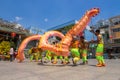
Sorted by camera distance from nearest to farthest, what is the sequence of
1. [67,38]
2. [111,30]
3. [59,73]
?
[59,73] < [67,38] < [111,30]

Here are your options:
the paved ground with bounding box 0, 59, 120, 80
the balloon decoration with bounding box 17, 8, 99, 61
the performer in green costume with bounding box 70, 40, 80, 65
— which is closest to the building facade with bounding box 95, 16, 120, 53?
the balloon decoration with bounding box 17, 8, 99, 61

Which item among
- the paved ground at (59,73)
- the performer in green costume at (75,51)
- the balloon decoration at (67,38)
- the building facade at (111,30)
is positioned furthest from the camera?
the building facade at (111,30)

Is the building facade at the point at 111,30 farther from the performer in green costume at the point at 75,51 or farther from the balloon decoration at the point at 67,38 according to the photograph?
the performer in green costume at the point at 75,51

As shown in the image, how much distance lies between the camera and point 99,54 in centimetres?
1027

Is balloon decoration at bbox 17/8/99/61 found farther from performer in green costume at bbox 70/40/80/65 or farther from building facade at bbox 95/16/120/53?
building facade at bbox 95/16/120/53

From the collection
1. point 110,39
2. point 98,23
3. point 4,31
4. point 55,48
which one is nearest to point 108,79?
point 55,48

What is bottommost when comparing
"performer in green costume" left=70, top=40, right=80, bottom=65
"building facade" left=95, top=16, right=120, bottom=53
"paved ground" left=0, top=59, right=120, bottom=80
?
"paved ground" left=0, top=59, right=120, bottom=80

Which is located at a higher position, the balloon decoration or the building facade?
the building facade

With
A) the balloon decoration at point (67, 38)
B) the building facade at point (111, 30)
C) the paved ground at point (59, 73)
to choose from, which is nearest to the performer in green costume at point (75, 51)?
the balloon decoration at point (67, 38)

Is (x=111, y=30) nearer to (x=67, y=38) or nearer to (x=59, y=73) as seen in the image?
(x=67, y=38)

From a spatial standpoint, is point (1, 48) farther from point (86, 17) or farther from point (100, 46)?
point (100, 46)

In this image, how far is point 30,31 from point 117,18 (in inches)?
711

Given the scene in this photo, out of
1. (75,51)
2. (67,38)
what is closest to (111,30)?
(67,38)

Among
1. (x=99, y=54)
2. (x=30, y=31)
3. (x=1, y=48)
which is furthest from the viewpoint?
(x=30, y=31)
